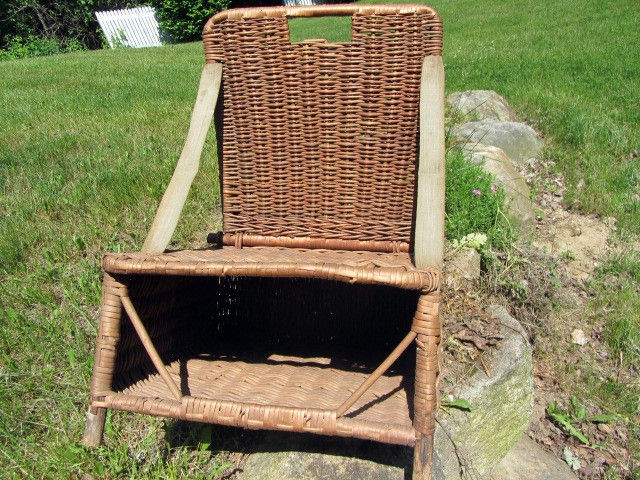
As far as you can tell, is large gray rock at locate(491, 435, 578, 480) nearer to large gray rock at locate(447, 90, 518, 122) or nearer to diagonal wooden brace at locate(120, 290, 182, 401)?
diagonal wooden brace at locate(120, 290, 182, 401)

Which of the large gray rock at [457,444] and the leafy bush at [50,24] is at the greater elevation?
the large gray rock at [457,444]

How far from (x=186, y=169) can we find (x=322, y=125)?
524mm

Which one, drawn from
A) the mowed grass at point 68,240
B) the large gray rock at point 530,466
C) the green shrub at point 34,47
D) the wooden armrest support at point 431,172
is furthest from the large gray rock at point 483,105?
the green shrub at point 34,47

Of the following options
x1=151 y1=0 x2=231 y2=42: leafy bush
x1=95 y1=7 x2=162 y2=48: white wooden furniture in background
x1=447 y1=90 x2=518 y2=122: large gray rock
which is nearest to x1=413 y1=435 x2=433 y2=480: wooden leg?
x1=447 y1=90 x2=518 y2=122: large gray rock

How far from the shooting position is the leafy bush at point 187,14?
50.3 ft

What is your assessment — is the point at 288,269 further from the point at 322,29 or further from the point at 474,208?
the point at 322,29

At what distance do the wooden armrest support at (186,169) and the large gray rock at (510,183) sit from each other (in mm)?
1503

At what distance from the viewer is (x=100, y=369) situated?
1.27 meters

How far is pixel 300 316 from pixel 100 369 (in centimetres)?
86

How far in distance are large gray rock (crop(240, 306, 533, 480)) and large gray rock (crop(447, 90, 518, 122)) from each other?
239 cm


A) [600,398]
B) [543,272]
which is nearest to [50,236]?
[543,272]

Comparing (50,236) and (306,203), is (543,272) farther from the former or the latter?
(50,236)

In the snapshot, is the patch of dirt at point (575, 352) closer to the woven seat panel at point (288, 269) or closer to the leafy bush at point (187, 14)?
the woven seat panel at point (288, 269)

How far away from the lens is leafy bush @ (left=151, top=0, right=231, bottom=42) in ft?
50.3
